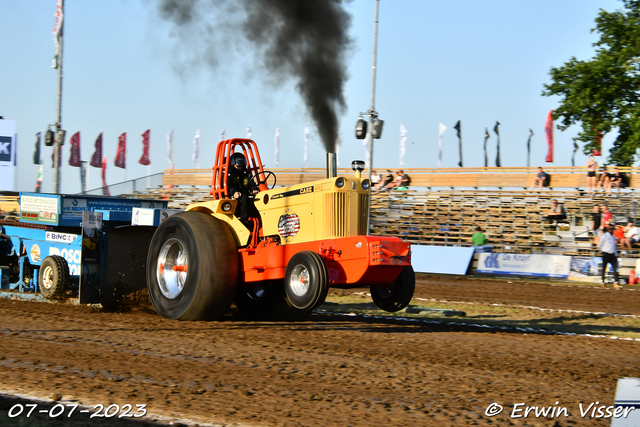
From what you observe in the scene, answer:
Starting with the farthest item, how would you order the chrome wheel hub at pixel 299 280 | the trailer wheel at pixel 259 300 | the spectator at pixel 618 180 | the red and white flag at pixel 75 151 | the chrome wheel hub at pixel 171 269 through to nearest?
the red and white flag at pixel 75 151 → the spectator at pixel 618 180 → the trailer wheel at pixel 259 300 → the chrome wheel hub at pixel 171 269 → the chrome wheel hub at pixel 299 280

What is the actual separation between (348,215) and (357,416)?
355 cm

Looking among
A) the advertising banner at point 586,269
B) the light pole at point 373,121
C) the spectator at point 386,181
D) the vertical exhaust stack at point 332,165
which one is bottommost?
the advertising banner at point 586,269

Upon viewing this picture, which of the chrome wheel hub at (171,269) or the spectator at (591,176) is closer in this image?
the chrome wheel hub at (171,269)

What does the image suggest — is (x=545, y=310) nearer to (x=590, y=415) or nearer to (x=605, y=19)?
(x=590, y=415)

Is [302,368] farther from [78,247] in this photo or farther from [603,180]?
[603,180]

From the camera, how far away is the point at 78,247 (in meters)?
10.2

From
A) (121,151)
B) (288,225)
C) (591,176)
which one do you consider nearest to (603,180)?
(591,176)

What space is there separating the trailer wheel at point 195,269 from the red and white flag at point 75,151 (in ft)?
99.9

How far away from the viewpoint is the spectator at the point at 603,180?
79.6 feet

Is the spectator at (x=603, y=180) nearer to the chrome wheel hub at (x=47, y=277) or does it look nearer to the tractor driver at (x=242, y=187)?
the tractor driver at (x=242, y=187)

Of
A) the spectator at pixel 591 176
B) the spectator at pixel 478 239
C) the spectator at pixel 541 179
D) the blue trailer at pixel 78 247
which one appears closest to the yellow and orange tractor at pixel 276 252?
the blue trailer at pixel 78 247

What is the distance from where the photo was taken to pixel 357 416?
14.3 ft

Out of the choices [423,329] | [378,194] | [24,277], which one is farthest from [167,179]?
[423,329]

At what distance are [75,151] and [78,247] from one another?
2937cm
